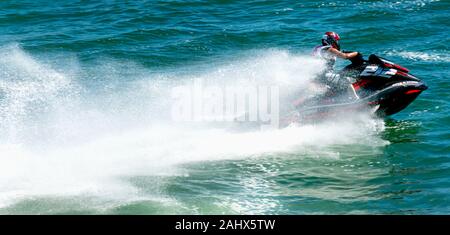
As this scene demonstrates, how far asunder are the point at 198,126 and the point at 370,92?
375cm

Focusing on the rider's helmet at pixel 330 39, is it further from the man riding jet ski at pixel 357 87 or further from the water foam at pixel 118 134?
the water foam at pixel 118 134

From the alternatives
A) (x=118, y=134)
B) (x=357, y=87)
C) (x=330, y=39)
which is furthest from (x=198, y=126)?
(x=357, y=87)

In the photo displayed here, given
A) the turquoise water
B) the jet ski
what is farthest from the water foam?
the jet ski

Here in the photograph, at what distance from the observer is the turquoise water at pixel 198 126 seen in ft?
39.5

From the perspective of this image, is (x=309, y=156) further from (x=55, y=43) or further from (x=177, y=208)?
(x=55, y=43)

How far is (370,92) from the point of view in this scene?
15.8m

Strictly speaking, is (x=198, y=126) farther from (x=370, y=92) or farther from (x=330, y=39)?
(x=370, y=92)

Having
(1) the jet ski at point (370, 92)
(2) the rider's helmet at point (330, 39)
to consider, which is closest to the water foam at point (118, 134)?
(1) the jet ski at point (370, 92)

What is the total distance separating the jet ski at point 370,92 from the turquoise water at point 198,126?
0.34 m

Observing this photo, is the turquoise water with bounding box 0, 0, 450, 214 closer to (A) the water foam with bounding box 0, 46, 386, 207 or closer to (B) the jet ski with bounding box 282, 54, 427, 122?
(A) the water foam with bounding box 0, 46, 386, 207

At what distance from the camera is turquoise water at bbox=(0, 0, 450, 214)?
12.0 m

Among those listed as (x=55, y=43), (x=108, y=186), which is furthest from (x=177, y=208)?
(x=55, y=43)
